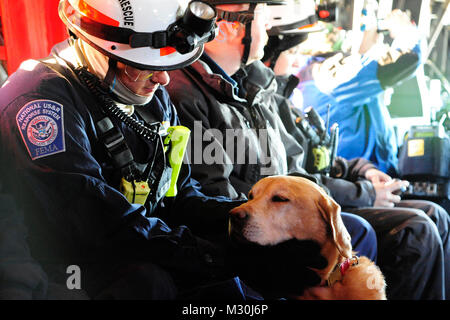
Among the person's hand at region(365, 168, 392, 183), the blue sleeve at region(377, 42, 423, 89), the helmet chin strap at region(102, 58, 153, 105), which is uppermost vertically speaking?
the helmet chin strap at region(102, 58, 153, 105)

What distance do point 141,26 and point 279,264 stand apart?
68 cm

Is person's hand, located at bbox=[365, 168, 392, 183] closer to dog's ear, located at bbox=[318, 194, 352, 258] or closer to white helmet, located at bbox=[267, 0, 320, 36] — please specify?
white helmet, located at bbox=[267, 0, 320, 36]

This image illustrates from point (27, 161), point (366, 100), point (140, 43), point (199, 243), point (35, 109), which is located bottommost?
point (366, 100)

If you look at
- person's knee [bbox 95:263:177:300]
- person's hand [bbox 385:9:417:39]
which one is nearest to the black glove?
person's knee [bbox 95:263:177:300]

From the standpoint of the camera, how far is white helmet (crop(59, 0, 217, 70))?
122 cm

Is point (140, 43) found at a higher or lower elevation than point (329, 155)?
higher

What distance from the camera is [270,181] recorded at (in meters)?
1.26

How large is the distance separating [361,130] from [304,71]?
550 mm

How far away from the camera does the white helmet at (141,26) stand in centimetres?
122

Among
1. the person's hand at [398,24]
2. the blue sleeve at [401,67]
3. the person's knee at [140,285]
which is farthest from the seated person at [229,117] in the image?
the person's hand at [398,24]

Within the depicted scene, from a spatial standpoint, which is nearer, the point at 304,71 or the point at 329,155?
the point at 329,155

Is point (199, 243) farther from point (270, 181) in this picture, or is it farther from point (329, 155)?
point (329, 155)
